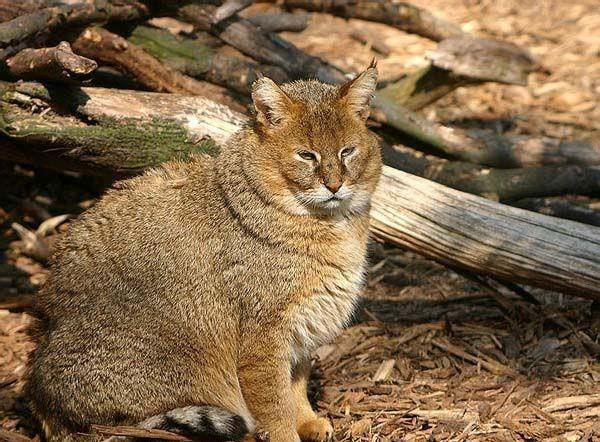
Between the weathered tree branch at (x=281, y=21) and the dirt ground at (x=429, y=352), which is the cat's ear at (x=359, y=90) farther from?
the weathered tree branch at (x=281, y=21)

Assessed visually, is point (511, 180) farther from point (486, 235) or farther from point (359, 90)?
point (359, 90)

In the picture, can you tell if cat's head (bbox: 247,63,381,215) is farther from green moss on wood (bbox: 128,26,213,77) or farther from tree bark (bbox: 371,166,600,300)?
green moss on wood (bbox: 128,26,213,77)

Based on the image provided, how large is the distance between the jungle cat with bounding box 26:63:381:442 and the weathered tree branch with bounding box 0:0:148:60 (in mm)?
1439

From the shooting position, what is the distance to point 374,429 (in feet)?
17.1

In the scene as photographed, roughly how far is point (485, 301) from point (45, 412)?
10.3ft

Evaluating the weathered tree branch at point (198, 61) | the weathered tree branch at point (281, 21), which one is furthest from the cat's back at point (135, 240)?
the weathered tree branch at point (281, 21)

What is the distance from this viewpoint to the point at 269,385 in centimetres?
470

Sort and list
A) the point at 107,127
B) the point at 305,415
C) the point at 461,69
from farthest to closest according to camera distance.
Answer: the point at 461,69 → the point at 107,127 → the point at 305,415

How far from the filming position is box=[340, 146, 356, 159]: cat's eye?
4755 millimetres

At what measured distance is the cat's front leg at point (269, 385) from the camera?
15.3ft

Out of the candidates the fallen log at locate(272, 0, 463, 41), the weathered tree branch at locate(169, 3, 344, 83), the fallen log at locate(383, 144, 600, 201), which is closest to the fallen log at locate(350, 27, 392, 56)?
the fallen log at locate(272, 0, 463, 41)

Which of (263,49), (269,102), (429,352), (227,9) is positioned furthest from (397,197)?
(227,9)

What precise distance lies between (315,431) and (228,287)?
3.41 feet

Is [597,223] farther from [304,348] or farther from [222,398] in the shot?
[222,398]
